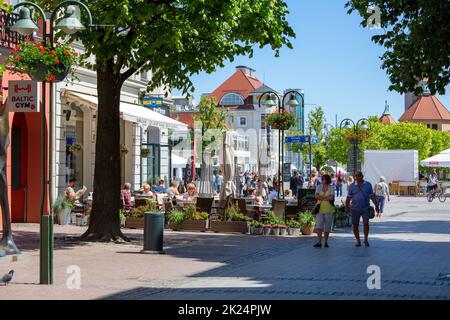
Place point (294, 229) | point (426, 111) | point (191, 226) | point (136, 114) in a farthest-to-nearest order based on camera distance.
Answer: point (426, 111) → point (136, 114) → point (191, 226) → point (294, 229)

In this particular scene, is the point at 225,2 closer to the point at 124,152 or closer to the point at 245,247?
the point at 245,247

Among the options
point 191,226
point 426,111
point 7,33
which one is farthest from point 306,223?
point 426,111

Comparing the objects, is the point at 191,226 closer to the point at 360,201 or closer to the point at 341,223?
the point at 341,223

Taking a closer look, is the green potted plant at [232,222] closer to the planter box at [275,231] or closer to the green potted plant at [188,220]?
the green potted plant at [188,220]

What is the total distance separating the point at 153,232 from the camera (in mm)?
16609

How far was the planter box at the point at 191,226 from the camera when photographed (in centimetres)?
2323

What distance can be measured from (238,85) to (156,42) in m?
100

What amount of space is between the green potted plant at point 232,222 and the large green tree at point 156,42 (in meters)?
4.42

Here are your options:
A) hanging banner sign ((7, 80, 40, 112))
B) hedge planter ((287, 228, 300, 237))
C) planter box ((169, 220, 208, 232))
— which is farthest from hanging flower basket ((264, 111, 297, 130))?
hanging banner sign ((7, 80, 40, 112))

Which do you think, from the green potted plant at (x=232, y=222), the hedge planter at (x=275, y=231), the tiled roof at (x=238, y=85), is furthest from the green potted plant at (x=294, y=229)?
the tiled roof at (x=238, y=85)

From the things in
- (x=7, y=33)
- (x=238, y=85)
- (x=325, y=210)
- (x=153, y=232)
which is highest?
(x=238, y=85)
